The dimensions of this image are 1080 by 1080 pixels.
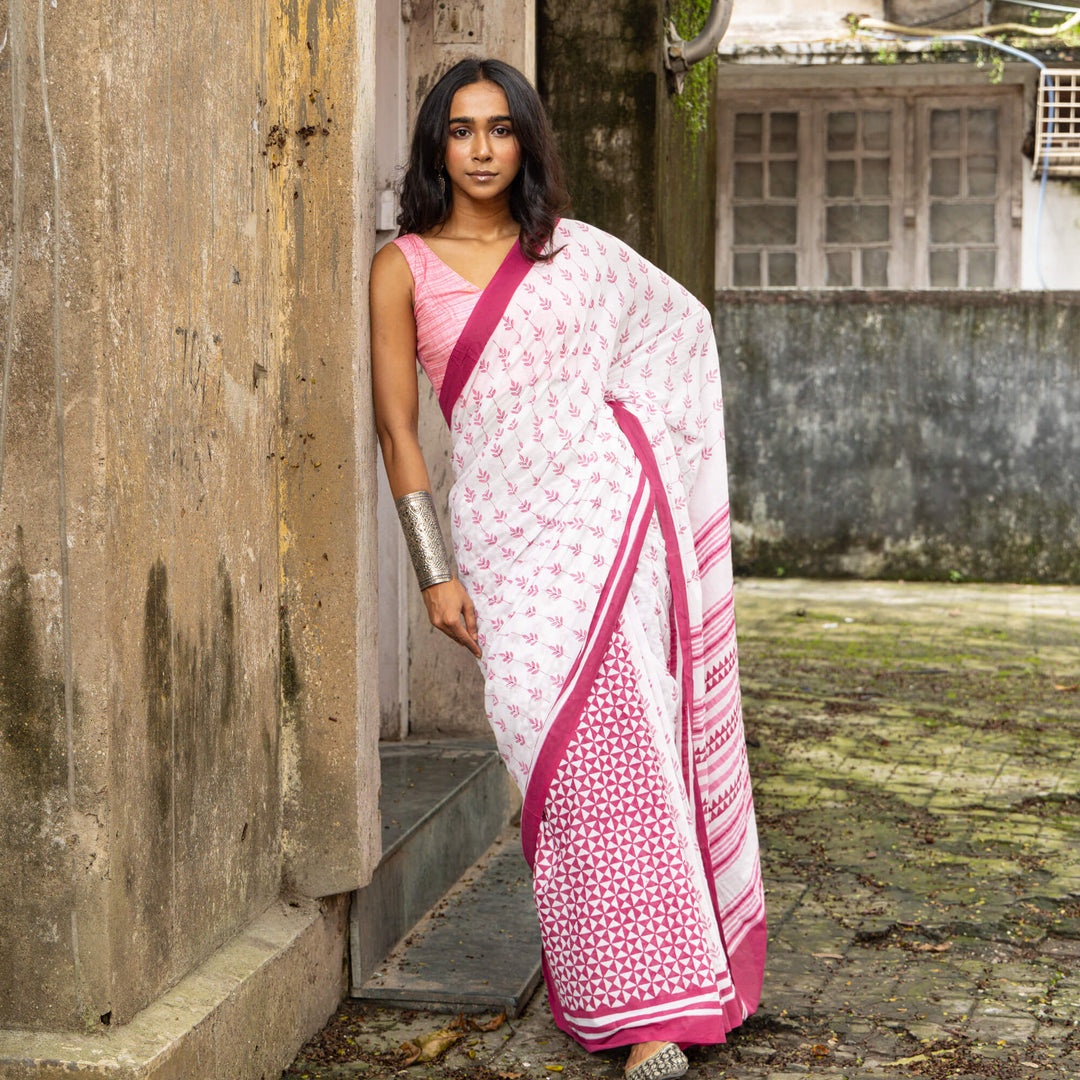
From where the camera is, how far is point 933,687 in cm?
724

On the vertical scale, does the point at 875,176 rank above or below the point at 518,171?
above

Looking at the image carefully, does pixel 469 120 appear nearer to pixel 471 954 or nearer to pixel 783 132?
pixel 471 954

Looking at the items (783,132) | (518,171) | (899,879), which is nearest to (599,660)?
(518,171)

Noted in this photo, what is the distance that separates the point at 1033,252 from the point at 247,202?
11977mm

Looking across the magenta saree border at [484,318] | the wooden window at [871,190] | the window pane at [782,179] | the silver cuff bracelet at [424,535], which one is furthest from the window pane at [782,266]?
the silver cuff bracelet at [424,535]

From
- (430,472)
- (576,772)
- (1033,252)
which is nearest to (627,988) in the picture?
(576,772)

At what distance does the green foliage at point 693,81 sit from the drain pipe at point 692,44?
0.15 m

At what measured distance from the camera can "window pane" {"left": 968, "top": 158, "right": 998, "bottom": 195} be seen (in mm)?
13953

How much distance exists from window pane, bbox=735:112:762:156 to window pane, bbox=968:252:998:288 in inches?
86.3

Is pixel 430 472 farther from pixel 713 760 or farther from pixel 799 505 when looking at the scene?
pixel 799 505

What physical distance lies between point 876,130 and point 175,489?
12563 millimetres

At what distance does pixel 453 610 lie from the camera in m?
3.14

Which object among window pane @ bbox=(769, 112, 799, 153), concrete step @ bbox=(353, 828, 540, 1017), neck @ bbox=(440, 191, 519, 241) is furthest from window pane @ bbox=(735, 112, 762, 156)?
neck @ bbox=(440, 191, 519, 241)

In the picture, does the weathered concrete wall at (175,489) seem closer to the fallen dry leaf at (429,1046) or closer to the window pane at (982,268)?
the fallen dry leaf at (429,1046)
